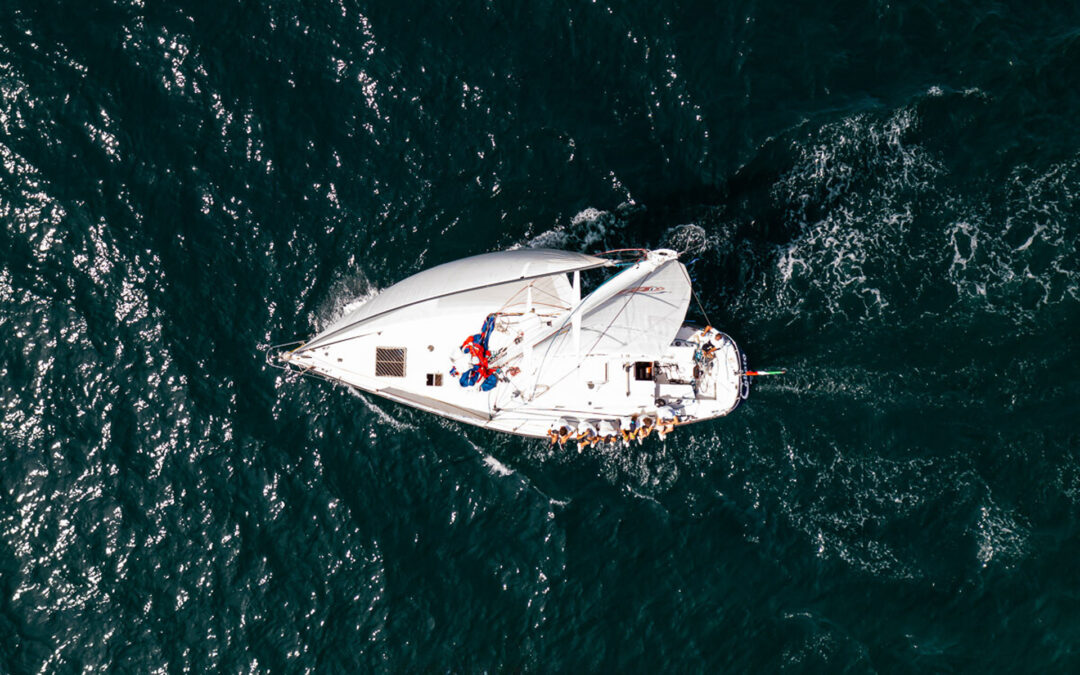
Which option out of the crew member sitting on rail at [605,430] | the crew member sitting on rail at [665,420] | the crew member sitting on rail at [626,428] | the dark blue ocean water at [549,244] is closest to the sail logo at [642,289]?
the dark blue ocean water at [549,244]

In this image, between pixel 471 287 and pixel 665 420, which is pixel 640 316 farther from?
pixel 471 287

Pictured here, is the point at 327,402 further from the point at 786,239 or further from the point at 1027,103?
the point at 1027,103

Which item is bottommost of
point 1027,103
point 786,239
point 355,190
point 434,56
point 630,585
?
point 630,585

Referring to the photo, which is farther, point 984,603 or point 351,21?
point 351,21

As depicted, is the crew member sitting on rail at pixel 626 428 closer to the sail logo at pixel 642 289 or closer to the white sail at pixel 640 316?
the white sail at pixel 640 316

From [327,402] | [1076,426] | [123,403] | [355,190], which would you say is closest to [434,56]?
[355,190]
